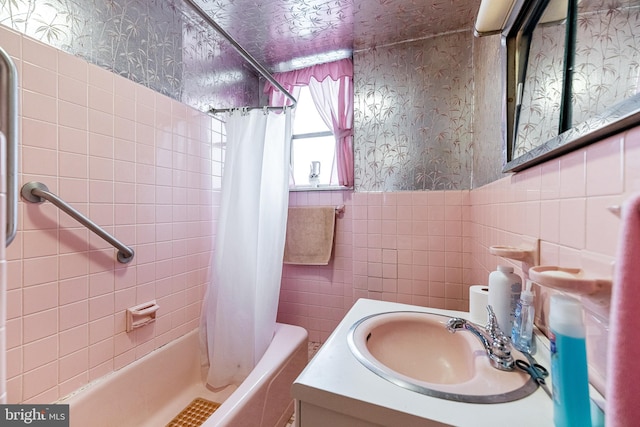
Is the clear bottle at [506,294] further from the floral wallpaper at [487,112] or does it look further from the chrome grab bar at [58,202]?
the chrome grab bar at [58,202]

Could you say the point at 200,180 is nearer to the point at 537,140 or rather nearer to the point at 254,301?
the point at 254,301

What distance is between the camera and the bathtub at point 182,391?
0.95m

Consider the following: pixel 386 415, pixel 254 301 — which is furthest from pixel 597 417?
pixel 254 301

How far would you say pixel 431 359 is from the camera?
2.68 feet

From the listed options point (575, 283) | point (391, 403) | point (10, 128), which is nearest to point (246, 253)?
point (10, 128)

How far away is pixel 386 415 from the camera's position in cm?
49

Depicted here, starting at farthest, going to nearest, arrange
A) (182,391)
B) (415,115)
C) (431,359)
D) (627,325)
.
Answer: (415,115)
(182,391)
(431,359)
(627,325)

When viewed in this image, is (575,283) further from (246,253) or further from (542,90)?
(246,253)

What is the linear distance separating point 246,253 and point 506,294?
116 cm

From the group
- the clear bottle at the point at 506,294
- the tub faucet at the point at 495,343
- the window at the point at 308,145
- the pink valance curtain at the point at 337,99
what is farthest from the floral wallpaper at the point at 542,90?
the window at the point at 308,145

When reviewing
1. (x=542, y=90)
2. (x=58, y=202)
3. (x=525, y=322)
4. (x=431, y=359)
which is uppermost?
(x=542, y=90)

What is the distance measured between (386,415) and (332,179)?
149cm

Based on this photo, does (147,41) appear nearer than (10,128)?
No

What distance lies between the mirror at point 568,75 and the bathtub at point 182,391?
4.05ft
